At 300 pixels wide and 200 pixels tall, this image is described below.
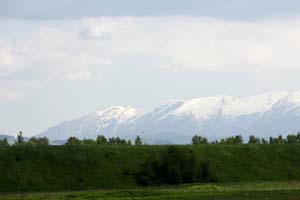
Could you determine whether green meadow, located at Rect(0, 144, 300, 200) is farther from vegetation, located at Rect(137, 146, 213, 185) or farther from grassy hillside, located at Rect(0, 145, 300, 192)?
vegetation, located at Rect(137, 146, 213, 185)

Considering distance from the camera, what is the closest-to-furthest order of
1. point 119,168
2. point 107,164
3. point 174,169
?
point 174,169
point 119,168
point 107,164

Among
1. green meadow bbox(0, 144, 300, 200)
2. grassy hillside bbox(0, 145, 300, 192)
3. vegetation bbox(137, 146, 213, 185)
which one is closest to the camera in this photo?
green meadow bbox(0, 144, 300, 200)

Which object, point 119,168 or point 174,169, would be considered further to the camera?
point 119,168

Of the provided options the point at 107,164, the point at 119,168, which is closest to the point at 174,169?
the point at 119,168

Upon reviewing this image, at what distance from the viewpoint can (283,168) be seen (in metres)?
124

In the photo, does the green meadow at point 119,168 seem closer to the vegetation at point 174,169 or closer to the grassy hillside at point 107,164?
the grassy hillside at point 107,164

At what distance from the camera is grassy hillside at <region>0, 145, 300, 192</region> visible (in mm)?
104938

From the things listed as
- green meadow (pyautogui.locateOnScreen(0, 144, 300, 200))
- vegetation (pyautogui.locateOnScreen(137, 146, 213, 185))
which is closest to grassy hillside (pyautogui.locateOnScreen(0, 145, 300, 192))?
green meadow (pyautogui.locateOnScreen(0, 144, 300, 200))

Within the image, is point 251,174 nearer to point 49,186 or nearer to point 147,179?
point 147,179

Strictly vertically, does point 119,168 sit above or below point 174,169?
above

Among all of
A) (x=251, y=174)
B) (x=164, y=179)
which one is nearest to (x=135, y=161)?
(x=164, y=179)

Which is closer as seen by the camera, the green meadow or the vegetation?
the green meadow

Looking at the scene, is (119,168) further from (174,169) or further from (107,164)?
(174,169)

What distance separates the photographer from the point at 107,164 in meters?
115
